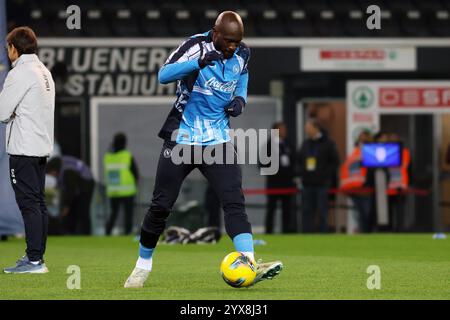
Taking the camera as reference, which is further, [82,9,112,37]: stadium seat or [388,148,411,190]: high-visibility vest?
[82,9,112,37]: stadium seat

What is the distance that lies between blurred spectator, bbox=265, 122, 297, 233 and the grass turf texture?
3027 millimetres

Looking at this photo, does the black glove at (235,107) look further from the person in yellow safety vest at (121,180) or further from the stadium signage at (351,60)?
the stadium signage at (351,60)

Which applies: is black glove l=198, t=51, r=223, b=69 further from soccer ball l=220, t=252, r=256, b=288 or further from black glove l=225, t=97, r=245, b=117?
soccer ball l=220, t=252, r=256, b=288

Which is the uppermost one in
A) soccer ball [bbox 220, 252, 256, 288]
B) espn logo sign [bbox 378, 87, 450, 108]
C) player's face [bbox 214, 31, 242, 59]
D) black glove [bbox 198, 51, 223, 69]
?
player's face [bbox 214, 31, 242, 59]

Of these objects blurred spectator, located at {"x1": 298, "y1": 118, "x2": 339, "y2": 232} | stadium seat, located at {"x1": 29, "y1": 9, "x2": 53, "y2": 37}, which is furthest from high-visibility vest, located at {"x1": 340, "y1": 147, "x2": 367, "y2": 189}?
stadium seat, located at {"x1": 29, "y1": 9, "x2": 53, "y2": 37}

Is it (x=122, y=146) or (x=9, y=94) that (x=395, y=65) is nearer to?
(x=122, y=146)

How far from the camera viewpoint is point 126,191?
23.4 meters

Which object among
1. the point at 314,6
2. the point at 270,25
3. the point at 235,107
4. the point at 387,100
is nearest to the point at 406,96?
the point at 387,100

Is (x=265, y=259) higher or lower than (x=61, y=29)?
lower

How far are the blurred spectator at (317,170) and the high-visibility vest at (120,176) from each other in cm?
284

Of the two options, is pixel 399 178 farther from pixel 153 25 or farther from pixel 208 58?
pixel 208 58

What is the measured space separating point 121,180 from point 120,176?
7 centimetres

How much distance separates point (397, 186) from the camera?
925 inches

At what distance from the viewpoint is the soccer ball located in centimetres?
983
